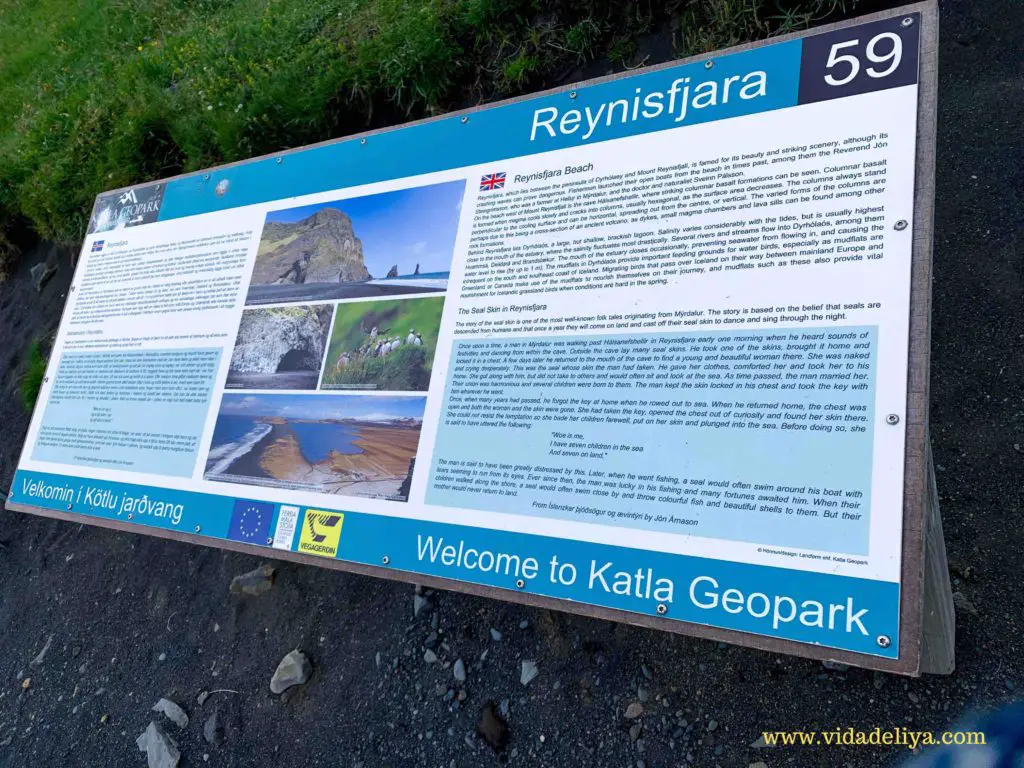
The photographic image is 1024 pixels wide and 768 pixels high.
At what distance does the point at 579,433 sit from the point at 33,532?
146 inches

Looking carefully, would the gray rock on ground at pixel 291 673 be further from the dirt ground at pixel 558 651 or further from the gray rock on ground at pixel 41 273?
the gray rock on ground at pixel 41 273

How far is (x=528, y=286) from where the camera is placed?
81.1 inches

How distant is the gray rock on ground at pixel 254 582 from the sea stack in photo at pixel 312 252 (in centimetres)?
130

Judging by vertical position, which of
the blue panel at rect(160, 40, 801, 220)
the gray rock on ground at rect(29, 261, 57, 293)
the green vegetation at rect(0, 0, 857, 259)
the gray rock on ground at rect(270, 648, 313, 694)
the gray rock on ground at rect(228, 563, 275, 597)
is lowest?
the gray rock on ground at rect(270, 648, 313, 694)

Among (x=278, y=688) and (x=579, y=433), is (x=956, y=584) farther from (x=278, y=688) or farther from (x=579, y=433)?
(x=278, y=688)

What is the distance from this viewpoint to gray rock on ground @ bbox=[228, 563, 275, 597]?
3055mm

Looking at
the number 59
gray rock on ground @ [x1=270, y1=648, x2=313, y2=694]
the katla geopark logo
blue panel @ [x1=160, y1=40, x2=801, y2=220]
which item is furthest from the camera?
the katla geopark logo

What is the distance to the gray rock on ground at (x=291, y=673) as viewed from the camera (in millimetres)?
2707

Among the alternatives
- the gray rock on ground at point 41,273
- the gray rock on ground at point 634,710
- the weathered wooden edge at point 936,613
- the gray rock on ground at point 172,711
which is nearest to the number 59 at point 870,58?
the weathered wooden edge at point 936,613

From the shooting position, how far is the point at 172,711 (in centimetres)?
284

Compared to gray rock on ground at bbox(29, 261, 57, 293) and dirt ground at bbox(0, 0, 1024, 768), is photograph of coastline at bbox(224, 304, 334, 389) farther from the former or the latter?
gray rock on ground at bbox(29, 261, 57, 293)

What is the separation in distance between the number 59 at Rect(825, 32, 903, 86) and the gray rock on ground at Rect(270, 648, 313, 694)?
2.70 metres

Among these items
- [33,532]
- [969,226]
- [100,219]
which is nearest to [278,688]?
[33,532]

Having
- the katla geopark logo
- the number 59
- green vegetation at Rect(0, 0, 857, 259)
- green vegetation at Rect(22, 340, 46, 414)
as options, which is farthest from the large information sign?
green vegetation at Rect(22, 340, 46, 414)
